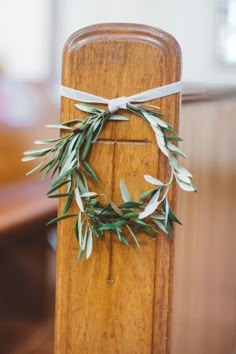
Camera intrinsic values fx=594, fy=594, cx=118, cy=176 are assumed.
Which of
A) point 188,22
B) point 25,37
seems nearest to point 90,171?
point 188,22

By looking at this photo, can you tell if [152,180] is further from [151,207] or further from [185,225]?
[185,225]

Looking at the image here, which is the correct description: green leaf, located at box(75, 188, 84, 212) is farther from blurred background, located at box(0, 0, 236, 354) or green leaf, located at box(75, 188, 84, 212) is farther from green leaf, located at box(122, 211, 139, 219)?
blurred background, located at box(0, 0, 236, 354)

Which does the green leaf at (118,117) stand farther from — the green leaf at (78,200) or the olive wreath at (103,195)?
the green leaf at (78,200)

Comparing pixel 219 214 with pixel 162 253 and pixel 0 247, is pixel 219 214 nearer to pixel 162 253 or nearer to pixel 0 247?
pixel 0 247

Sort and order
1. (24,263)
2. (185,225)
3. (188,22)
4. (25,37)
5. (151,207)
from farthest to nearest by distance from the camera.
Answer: (25,37)
(188,22)
(24,263)
(185,225)
(151,207)

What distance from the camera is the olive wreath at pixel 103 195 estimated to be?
2.91ft

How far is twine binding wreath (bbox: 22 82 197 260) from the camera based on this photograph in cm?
89

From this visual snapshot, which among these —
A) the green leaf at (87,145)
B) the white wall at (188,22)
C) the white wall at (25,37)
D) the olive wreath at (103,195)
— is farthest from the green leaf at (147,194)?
the white wall at (25,37)

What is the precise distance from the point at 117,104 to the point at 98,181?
0.12m

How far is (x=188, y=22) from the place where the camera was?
3.03 metres

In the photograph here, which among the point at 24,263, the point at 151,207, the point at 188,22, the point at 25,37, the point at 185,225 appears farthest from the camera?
the point at 25,37

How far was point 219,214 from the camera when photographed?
1816 mm

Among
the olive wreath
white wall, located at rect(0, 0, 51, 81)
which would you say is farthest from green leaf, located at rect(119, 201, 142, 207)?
white wall, located at rect(0, 0, 51, 81)

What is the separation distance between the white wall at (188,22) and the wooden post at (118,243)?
206 centimetres
